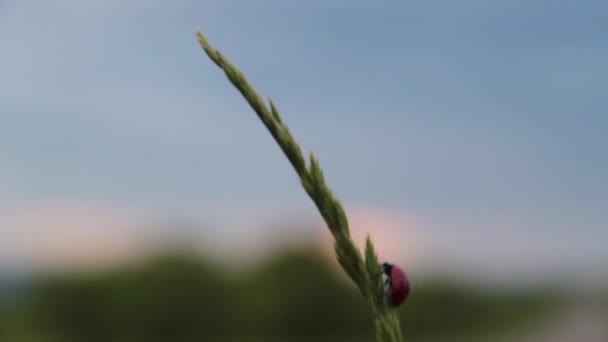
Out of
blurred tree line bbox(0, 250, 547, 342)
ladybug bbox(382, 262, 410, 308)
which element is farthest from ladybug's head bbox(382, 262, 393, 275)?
blurred tree line bbox(0, 250, 547, 342)

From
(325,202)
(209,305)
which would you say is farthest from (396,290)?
(209,305)

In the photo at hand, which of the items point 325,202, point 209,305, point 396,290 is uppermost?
Answer: point 209,305

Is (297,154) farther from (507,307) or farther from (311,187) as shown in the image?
(507,307)

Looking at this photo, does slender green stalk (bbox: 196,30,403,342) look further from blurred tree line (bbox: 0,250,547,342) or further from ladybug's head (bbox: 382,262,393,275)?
blurred tree line (bbox: 0,250,547,342)

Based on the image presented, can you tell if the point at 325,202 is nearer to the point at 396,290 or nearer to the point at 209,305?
the point at 396,290

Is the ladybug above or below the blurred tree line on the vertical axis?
below

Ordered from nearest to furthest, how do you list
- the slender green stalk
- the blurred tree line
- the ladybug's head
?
1. the slender green stalk
2. the ladybug's head
3. the blurred tree line

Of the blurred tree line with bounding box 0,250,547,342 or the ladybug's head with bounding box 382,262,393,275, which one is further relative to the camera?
the blurred tree line with bounding box 0,250,547,342
